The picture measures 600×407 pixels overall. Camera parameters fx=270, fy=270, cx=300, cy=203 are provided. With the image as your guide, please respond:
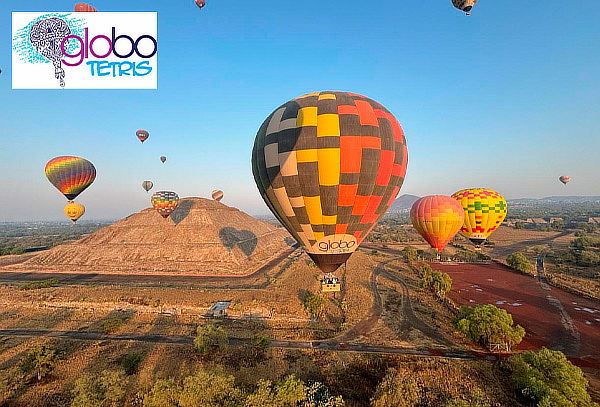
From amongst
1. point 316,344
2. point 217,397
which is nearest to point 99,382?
point 217,397

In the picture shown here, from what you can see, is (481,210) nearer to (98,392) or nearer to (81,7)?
(98,392)

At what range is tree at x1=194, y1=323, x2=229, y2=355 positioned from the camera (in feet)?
74.7

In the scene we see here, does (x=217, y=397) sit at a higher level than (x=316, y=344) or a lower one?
higher

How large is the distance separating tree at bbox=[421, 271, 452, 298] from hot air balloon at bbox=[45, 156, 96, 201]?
2505 inches

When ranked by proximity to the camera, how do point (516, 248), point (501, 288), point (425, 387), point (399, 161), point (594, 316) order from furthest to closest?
point (516, 248), point (501, 288), point (594, 316), point (399, 161), point (425, 387)

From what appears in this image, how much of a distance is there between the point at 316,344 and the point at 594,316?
30682 mm

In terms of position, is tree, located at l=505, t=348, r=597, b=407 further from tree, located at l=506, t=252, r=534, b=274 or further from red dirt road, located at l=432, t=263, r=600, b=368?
tree, located at l=506, t=252, r=534, b=274

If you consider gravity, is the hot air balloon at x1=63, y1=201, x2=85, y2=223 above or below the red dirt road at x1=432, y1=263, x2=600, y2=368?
above

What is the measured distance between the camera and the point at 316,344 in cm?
2472

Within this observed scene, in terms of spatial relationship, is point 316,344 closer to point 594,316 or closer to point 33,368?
point 33,368

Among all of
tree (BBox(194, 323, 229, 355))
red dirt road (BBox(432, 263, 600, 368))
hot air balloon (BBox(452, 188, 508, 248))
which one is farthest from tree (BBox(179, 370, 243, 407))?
hot air balloon (BBox(452, 188, 508, 248))

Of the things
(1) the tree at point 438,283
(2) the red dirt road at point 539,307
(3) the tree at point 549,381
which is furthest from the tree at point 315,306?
(2) the red dirt road at point 539,307

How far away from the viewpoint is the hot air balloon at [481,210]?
40.9 m

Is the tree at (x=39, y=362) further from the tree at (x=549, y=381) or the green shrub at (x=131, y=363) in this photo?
the tree at (x=549, y=381)
